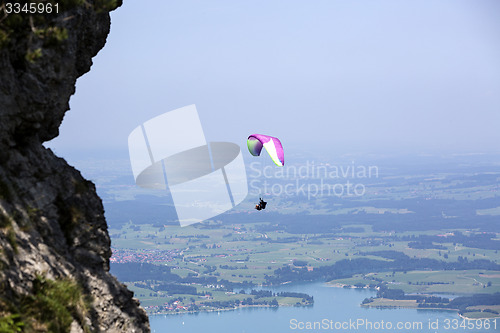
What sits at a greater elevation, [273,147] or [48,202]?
[273,147]

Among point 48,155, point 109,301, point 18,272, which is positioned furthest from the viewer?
point 48,155

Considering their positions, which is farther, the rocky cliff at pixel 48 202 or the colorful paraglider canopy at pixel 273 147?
the colorful paraglider canopy at pixel 273 147

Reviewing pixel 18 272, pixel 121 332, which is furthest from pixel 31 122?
pixel 121 332

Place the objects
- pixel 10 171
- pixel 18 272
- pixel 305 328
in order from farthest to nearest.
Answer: pixel 305 328 → pixel 10 171 → pixel 18 272

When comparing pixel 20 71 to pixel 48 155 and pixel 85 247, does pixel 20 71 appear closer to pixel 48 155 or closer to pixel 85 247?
pixel 48 155

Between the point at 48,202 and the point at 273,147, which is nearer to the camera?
the point at 48,202

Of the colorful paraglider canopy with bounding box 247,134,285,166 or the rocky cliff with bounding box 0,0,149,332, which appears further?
the colorful paraglider canopy with bounding box 247,134,285,166

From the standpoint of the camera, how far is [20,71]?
1151cm

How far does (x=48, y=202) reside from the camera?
38.6ft

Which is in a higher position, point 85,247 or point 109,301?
point 85,247

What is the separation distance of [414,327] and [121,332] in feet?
663

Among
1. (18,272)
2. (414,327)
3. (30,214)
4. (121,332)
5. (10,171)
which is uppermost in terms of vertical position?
(10,171)

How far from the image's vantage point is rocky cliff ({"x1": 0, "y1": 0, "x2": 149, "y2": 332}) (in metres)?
9.59

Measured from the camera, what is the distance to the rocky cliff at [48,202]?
9594 millimetres
